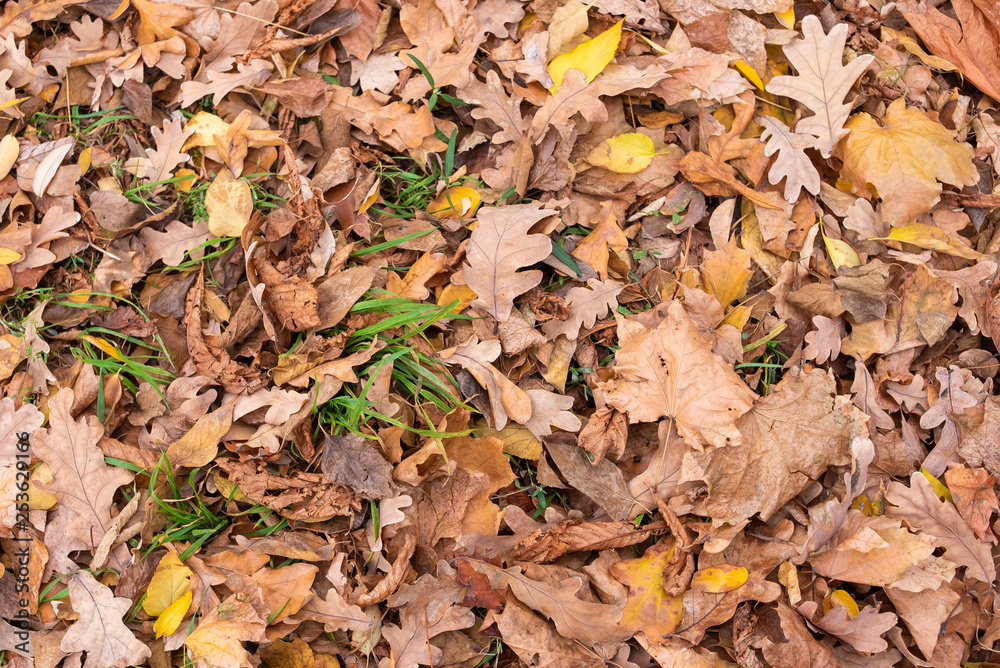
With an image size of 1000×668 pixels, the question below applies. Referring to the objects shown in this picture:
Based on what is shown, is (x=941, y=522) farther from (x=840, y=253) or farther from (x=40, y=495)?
(x=40, y=495)

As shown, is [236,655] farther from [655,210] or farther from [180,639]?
[655,210]

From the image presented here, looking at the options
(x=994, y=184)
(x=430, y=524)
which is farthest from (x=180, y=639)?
(x=994, y=184)

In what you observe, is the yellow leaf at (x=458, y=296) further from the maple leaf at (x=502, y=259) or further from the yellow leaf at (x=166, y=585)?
the yellow leaf at (x=166, y=585)

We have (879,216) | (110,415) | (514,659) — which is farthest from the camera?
(879,216)

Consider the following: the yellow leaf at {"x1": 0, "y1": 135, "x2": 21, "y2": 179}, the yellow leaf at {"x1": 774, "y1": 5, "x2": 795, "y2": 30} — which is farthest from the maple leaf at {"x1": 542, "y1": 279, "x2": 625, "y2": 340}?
the yellow leaf at {"x1": 0, "y1": 135, "x2": 21, "y2": 179}

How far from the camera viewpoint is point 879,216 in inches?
86.4

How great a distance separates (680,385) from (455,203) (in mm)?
965

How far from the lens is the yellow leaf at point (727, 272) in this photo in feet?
6.97

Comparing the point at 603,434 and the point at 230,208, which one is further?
the point at 230,208

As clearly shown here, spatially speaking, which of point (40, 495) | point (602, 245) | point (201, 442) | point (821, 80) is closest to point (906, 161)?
point (821, 80)

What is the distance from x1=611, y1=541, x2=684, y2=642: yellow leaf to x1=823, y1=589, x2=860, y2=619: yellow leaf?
427 millimetres

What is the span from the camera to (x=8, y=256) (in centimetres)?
213

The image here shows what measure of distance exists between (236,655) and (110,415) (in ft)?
2.82

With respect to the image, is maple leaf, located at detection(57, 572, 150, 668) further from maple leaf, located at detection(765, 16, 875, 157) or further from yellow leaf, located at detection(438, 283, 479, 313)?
maple leaf, located at detection(765, 16, 875, 157)
